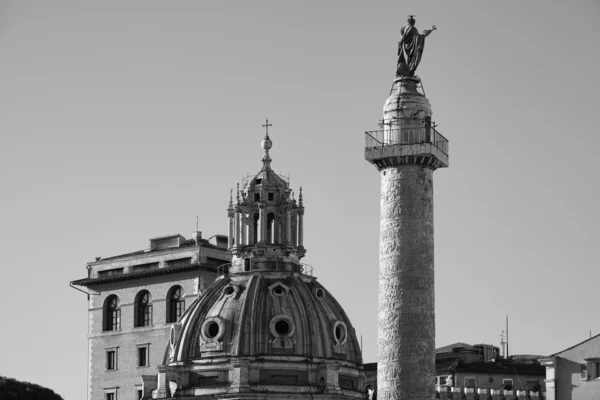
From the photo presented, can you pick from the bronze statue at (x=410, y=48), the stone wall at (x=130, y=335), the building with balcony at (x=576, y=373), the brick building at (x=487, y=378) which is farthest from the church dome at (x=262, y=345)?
the bronze statue at (x=410, y=48)

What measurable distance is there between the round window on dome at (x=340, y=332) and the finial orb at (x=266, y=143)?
43.0ft

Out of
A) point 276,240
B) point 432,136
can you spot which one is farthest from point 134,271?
point 432,136

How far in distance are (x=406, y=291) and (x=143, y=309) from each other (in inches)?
2557

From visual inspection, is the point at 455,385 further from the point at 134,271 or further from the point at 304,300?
the point at 134,271

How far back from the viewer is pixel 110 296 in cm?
16125

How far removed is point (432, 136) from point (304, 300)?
48.2 m

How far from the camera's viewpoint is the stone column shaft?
95875mm

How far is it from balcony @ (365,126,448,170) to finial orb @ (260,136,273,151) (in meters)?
53.5

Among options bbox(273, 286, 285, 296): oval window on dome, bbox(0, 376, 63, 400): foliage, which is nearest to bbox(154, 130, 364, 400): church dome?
bbox(273, 286, 285, 296): oval window on dome

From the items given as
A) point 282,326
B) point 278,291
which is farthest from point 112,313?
point 282,326

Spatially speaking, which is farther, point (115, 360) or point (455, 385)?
point (115, 360)

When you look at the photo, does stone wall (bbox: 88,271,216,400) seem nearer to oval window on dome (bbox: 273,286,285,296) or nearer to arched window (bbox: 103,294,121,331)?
arched window (bbox: 103,294,121,331)

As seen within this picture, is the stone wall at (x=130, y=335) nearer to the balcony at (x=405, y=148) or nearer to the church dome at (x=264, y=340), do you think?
the church dome at (x=264, y=340)

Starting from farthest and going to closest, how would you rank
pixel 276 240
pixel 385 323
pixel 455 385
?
pixel 276 240 < pixel 455 385 < pixel 385 323
